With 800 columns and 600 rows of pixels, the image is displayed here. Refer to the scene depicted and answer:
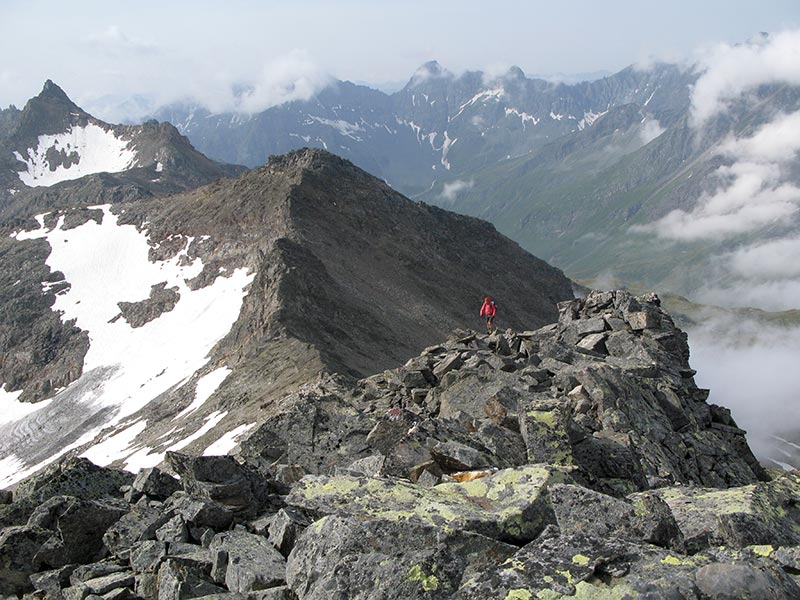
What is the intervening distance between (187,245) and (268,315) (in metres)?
47.4

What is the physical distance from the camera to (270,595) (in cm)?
977

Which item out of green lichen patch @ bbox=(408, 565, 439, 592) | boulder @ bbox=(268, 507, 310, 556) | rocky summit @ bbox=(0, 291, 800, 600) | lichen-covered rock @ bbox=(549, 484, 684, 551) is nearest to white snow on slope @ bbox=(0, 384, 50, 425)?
rocky summit @ bbox=(0, 291, 800, 600)

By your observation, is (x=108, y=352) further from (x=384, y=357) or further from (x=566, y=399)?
(x=566, y=399)

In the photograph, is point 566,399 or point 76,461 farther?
point 566,399

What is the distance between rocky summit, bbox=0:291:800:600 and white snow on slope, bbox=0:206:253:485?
49948 mm

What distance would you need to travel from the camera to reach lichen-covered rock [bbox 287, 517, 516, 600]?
→ 8.93 meters


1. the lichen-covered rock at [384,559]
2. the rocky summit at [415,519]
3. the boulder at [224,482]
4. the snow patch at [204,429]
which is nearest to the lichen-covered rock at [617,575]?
the rocky summit at [415,519]

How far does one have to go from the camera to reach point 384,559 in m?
9.39

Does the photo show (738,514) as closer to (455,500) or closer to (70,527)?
(455,500)

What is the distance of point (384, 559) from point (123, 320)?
107457mm

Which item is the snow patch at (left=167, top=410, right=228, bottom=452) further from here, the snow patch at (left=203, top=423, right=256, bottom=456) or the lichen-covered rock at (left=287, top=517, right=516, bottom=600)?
the lichen-covered rock at (left=287, top=517, right=516, bottom=600)

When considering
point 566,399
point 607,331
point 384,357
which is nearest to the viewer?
point 566,399

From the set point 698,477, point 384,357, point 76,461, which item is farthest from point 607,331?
point 384,357

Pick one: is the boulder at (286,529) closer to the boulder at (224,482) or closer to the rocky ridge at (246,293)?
the boulder at (224,482)
